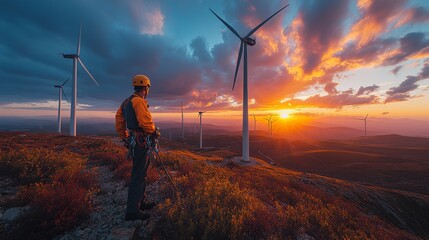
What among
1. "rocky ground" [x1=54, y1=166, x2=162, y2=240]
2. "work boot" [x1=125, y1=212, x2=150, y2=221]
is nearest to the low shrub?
"rocky ground" [x1=54, y1=166, x2=162, y2=240]

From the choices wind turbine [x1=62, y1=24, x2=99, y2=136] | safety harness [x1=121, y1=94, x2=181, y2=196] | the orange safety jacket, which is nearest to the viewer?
the orange safety jacket

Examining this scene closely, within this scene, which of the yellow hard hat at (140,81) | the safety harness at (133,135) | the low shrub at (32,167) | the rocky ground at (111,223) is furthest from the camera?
the low shrub at (32,167)

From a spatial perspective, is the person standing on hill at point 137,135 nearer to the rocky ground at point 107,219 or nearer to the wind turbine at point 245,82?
the rocky ground at point 107,219

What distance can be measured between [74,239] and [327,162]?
90.3 meters

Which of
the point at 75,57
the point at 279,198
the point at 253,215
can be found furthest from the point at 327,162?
the point at 75,57

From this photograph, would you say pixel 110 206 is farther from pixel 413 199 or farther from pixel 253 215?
pixel 413 199

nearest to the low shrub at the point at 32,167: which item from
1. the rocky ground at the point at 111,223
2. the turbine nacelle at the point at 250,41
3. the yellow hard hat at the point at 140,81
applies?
the rocky ground at the point at 111,223

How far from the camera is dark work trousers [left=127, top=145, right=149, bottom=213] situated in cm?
560

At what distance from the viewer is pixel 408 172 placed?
55.4 m

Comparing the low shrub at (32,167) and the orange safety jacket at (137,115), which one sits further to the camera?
the low shrub at (32,167)

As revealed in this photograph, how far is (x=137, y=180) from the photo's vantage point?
580 cm

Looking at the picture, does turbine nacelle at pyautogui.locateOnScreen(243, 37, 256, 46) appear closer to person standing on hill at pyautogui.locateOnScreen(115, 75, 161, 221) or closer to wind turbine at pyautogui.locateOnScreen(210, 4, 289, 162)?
wind turbine at pyautogui.locateOnScreen(210, 4, 289, 162)

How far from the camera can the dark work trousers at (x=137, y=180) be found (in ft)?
18.4

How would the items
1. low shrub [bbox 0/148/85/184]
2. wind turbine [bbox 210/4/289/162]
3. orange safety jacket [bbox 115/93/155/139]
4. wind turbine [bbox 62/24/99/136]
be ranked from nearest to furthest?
orange safety jacket [bbox 115/93/155/139] → low shrub [bbox 0/148/85/184] → wind turbine [bbox 210/4/289/162] → wind turbine [bbox 62/24/99/136]
